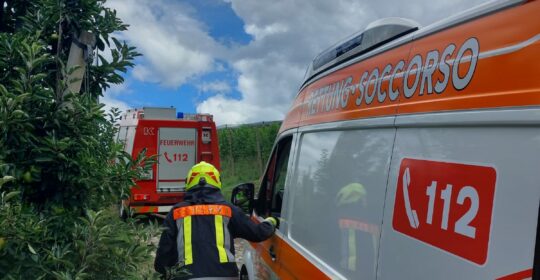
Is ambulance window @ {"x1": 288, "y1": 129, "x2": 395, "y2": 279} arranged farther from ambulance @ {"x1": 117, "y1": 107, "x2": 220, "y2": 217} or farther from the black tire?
ambulance @ {"x1": 117, "y1": 107, "x2": 220, "y2": 217}

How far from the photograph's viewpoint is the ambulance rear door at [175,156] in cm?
1130

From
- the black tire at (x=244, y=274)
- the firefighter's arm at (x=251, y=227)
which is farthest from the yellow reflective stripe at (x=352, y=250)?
the black tire at (x=244, y=274)

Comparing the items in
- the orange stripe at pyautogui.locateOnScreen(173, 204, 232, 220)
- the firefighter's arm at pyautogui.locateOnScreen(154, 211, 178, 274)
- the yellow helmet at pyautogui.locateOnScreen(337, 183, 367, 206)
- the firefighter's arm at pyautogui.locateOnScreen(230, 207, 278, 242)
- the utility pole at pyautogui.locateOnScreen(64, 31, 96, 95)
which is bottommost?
the firefighter's arm at pyautogui.locateOnScreen(154, 211, 178, 274)

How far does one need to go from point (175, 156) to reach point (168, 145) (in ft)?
1.09

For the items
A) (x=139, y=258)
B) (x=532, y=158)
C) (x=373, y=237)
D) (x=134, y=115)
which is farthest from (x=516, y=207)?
(x=134, y=115)

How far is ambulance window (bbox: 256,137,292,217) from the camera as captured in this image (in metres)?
3.77

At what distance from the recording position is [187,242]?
3305 mm

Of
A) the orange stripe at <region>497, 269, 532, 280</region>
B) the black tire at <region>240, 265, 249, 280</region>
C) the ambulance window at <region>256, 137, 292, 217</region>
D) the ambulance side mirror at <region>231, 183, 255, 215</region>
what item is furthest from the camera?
the black tire at <region>240, 265, 249, 280</region>

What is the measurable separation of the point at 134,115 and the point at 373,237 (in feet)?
34.3

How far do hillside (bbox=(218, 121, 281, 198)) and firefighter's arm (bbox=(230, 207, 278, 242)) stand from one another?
531 inches

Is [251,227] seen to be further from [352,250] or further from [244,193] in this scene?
[352,250]

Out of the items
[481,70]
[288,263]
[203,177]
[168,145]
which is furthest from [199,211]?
[168,145]

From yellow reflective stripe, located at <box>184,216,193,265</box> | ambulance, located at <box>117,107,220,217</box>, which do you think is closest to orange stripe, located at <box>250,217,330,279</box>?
yellow reflective stripe, located at <box>184,216,193,265</box>

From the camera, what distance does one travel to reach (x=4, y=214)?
1.47 metres
